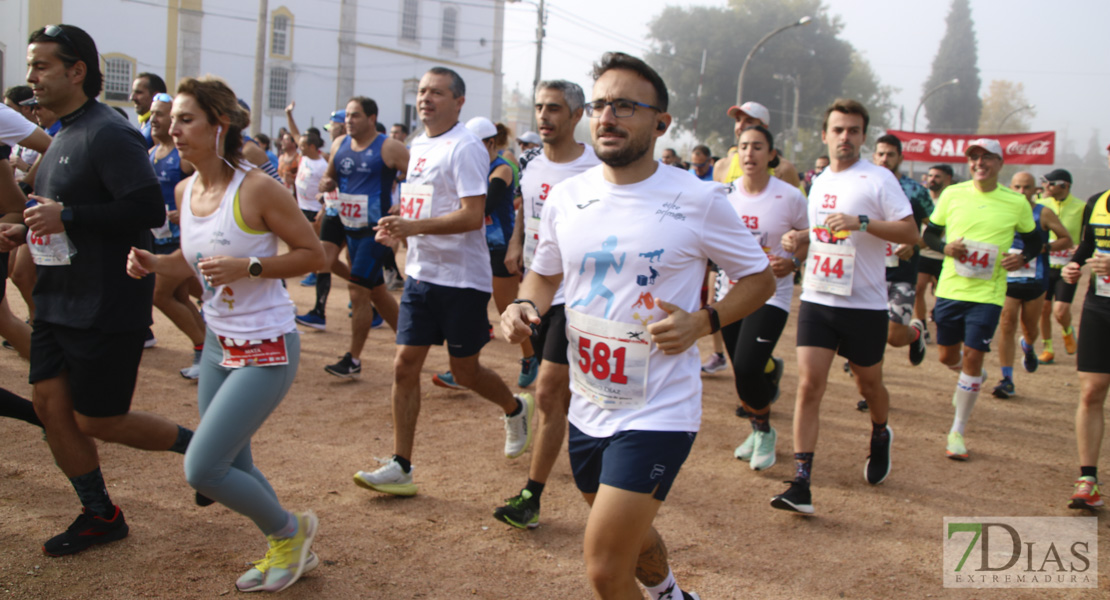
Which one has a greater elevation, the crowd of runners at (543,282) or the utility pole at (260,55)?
the utility pole at (260,55)

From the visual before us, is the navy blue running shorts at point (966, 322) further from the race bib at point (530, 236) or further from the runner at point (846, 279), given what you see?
the race bib at point (530, 236)

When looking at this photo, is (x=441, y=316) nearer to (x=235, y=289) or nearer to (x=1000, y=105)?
(x=235, y=289)

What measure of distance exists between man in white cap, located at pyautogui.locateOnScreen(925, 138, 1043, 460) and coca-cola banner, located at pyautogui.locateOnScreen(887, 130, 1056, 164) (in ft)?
53.4


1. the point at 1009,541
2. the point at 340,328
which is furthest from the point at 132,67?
the point at 1009,541

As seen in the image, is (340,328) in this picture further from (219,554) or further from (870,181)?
(870,181)

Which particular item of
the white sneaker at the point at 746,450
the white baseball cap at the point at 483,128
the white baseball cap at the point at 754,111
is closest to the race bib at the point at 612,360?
the white sneaker at the point at 746,450

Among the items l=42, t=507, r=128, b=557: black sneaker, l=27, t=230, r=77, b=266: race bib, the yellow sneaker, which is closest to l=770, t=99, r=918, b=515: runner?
l=42, t=507, r=128, b=557: black sneaker

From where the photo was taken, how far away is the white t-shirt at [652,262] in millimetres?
2670

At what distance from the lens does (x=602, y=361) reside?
8.89 feet

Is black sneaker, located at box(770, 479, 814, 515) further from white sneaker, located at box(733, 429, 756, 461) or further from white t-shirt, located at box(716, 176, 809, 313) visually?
white t-shirt, located at box(716, 176, 809, 313)

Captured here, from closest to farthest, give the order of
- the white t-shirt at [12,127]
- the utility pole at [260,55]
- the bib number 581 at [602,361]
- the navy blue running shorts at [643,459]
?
1. the navy blue running shorts at [643,459]
2. the bib number 581 at [602,361]
3. the white t-shirt at [12,127]
4. the utility pole at [260,55]

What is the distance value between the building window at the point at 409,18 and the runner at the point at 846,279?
146ft

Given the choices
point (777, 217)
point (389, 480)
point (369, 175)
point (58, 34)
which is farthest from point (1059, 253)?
point (58, 34)

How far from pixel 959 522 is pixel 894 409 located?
2.75m
